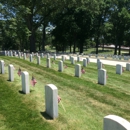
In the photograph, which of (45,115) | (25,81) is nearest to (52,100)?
(45,115)

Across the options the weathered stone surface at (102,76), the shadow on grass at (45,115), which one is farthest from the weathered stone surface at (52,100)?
the weathered stone surface at (102,76)

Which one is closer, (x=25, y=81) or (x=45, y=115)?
(x=45, y=115)

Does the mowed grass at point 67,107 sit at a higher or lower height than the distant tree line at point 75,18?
lower

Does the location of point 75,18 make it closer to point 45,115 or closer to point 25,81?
point 25,81

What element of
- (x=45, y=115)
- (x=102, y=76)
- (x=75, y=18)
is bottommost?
(x=45, y=115)

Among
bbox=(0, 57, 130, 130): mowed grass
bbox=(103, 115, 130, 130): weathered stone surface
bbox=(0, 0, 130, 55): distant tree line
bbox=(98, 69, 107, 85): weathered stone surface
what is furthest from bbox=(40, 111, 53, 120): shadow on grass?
bbox=(0, 0, 130, 55): distant tree line

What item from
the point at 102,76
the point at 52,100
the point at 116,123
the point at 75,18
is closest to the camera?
the point at 116,123

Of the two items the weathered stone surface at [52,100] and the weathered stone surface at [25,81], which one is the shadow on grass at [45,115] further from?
the weathered stone surface at [25,81]

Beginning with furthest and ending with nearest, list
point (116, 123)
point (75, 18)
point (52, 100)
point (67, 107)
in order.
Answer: point (75, 18) → point (67, 107) → point (52, 100) → point (116, 123)

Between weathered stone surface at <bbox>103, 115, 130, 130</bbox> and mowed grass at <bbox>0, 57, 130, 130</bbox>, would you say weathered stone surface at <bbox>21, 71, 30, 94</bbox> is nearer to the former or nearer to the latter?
mowed grass at <bbox>0, 57, 130, 130</bbox>

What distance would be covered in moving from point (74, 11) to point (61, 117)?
128ft

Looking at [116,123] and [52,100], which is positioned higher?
[116,123]

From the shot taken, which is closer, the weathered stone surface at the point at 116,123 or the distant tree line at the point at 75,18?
the weathered stone surface at the point at 116,123

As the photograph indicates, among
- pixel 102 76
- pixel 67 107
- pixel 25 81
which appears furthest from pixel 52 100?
pixel 102 76
